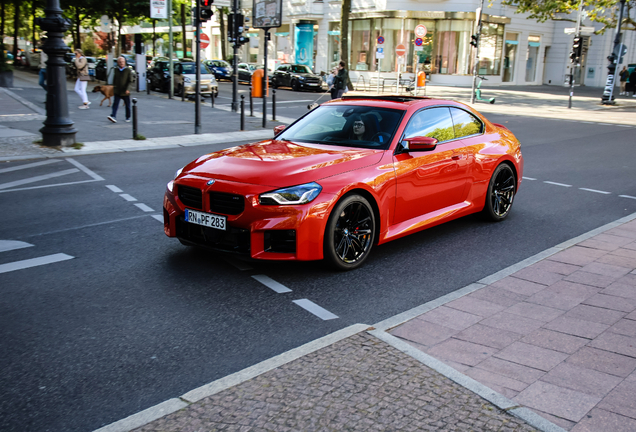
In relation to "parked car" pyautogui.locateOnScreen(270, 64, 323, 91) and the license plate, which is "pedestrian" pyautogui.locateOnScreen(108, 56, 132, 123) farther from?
"parked car" pyautogui.locateOnScreen(270, 64, 323, 91)

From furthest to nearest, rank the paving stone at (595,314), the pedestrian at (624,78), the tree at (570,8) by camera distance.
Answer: the pedestrian at (624,78), the tree at (570,8), the paving stone at (595,314)

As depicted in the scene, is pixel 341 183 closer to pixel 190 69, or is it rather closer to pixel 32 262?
pixel 32 262

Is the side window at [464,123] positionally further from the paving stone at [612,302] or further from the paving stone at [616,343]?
the paving stone at [616,343]

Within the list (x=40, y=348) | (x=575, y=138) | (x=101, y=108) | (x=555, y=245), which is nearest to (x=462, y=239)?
(x=555, y=245)

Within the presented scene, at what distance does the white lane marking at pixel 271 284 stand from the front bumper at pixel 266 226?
253 millimetres

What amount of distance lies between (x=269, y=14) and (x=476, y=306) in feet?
63.1

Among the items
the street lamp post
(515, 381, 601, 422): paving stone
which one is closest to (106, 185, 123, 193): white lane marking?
the street lamp post

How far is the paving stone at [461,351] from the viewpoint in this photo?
3869 millimetres

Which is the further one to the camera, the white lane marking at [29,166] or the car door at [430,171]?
the white lane marking at [29,166]

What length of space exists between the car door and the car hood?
40 cm

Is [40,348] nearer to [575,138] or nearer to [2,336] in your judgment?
[2,336]

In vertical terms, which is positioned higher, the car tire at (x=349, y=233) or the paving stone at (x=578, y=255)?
the car tire at (x=349, y=233)

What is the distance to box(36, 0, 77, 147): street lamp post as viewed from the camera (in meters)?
12.7

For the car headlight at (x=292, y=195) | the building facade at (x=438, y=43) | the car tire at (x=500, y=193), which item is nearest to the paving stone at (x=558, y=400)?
the car headlight at (x=292, y=195)
